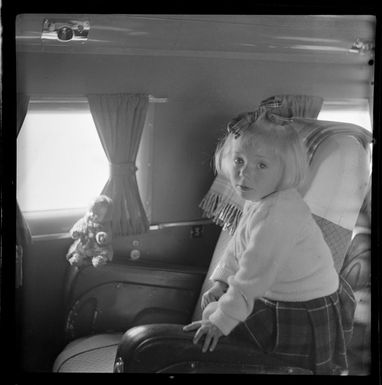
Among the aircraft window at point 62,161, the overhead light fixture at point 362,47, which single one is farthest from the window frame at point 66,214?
the overhead light fixture at point 362,47

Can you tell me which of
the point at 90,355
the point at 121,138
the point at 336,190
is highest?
the point at 121,138

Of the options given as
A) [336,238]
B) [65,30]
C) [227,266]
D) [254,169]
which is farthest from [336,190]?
[65,30]

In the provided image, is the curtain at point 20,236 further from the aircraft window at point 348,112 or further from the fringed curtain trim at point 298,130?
the aircraft window at point 348,112

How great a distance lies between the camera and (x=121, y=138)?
5.72ft

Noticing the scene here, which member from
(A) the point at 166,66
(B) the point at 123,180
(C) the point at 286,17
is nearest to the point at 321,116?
(C) the point at 286,17

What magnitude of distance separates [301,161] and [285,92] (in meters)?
0.20

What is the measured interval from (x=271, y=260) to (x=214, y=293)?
0.18m

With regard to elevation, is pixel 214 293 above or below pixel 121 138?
below

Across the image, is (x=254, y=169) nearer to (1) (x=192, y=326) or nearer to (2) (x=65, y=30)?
(1) (x=192, y=326)

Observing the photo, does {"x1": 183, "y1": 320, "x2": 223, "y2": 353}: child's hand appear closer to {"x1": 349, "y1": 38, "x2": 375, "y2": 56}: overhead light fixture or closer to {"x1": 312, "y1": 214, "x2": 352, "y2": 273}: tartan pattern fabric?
{"x1": 312, "y1": 214, "x2": 352, "y2": 273}: tartan pattern fabric

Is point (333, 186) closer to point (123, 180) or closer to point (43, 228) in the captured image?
point (123, 180)

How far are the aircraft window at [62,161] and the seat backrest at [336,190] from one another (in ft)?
1.24

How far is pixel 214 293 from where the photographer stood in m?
1.76
